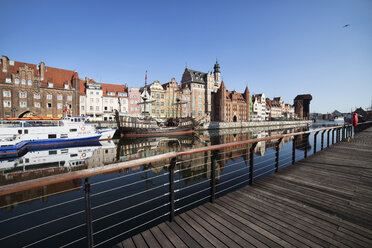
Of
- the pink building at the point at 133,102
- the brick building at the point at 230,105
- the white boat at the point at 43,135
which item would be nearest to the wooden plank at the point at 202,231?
the white boat at the point at 43,135

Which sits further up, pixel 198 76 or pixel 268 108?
pixel 198 76

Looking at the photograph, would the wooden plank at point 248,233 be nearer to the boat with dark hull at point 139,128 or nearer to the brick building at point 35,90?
the boat with dark hull at point 139,128

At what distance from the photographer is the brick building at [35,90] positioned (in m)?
33.4

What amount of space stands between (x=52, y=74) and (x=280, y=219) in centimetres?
5108

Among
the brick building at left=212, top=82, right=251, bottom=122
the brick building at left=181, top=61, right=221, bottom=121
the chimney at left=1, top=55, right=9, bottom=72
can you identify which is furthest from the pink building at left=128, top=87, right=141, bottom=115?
the brick building at left=212, top=82, right=251, bottom=122

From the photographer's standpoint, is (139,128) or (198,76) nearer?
(139,128)

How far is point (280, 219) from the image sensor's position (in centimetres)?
292

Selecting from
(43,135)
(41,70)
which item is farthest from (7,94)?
(43,135)

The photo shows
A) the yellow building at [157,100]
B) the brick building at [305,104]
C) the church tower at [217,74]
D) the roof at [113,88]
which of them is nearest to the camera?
the roof at [113,88]

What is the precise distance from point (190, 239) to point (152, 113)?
150ft

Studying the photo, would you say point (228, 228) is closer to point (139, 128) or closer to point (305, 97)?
point (139, 128)

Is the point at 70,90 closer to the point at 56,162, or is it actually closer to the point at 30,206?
the point at 56,162

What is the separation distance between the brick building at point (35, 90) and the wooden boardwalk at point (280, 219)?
39.7m

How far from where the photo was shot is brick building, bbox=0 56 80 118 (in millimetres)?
33438
